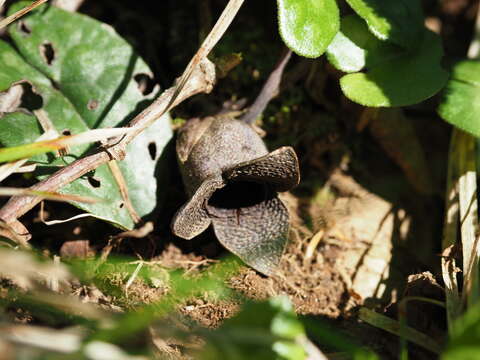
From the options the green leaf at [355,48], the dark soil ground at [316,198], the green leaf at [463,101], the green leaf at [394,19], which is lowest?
the dark soil ground at [316,198]

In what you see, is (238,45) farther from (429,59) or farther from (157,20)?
(429,59)

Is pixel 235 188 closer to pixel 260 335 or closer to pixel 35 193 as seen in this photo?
pixel 35 193

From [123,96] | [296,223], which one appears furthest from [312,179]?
[123,96]

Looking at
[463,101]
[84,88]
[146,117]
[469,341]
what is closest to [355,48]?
[463,101]

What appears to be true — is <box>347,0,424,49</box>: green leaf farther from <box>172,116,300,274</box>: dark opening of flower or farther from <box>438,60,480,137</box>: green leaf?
<box>172,116,300,274</box>: dark opening of flower

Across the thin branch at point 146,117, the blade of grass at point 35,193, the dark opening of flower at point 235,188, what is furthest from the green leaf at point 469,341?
the thin branch at point 146,117

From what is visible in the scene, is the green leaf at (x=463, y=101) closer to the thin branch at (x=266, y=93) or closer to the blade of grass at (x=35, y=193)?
the thin branch at (x=266, y=93)

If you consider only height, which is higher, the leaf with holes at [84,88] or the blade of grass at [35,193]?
the leaf with holes at [84,88]
